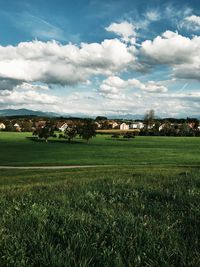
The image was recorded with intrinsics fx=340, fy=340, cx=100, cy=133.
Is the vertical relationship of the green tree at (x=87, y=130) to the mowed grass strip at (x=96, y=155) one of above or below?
above

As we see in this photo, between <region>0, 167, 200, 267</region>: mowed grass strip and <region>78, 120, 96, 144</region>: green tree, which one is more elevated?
<region>0, 167, 200, 267</region>: mowed grass strip

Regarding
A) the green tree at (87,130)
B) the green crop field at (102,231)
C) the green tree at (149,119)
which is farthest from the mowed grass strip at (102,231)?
the green tree at (149,119)

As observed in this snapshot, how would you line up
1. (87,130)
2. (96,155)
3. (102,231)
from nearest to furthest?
1. (102,231)
2. (96,155)
3. (87,130)

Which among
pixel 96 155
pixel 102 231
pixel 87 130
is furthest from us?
pixel 87 130

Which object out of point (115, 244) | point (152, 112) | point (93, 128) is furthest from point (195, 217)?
point (152, 112)

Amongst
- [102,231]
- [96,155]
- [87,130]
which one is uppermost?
[102,231]

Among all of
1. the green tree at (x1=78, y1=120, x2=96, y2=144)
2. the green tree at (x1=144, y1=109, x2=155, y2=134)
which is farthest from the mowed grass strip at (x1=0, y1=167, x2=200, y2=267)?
the green tree at (x1=144, y1=109, x2=155, y2=134)

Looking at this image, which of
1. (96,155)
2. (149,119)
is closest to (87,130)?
(96,155)

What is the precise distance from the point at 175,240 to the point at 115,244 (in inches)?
26.9

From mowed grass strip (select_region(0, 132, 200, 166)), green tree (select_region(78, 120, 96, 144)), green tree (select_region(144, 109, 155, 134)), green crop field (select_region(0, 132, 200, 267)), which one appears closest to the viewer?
green crop field (select_region(0, 132, 200, 267))

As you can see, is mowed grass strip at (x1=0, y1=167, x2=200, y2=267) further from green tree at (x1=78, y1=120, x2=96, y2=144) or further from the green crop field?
green tree at (x1=78, y1=120, x2=96, y2=144)

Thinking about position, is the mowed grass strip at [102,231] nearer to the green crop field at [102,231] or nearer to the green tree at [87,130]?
the green crop field at [102,231]

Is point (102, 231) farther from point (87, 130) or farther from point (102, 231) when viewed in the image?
point (87, 130)

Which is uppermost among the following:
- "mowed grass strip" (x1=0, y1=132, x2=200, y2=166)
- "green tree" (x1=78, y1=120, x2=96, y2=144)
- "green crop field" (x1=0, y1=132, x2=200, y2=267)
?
"green crop field" (x1=0, y1=132, x2=200, y2=267)
